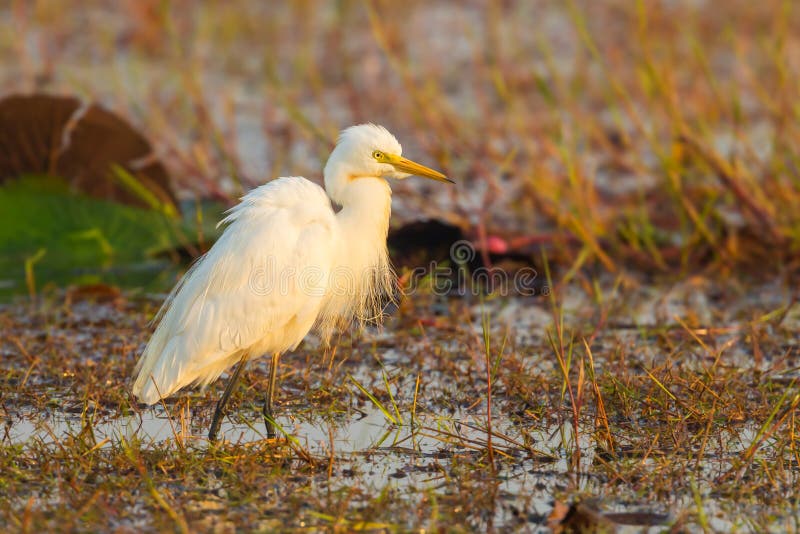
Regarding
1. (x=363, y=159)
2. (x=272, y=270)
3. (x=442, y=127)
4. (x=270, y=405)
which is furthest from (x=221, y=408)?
(x=442, y=127)

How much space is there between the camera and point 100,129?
6441 mm

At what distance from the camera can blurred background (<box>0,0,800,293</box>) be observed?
5980 mm

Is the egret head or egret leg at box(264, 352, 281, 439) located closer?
egret leg at box(264, 352, 281, 439)

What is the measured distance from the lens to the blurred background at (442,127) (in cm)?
598

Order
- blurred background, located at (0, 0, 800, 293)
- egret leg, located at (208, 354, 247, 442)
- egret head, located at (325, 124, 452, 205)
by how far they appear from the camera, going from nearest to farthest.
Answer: egret leg, located at (208, 354, 247, 442) → egret head, located at (325, 124, 452, 205) → blurred background, located at (0, 0, 800, 293)

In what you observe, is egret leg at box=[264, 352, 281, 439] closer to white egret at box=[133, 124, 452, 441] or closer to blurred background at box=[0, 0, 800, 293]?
white egret at box=[133, 124, 452, 441]

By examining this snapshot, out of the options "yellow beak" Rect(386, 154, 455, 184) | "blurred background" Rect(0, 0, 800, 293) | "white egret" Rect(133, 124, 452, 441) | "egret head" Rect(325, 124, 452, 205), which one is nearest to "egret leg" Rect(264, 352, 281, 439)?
"white egret" Rect(133, 124, 452, 441)

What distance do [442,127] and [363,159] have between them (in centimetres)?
239

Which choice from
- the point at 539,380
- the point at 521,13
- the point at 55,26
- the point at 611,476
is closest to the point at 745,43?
the point at 521,13

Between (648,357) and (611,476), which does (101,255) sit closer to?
(648,357)

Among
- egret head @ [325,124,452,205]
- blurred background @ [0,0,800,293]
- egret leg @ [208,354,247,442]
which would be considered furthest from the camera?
blurred background @ [0,0,800,293]

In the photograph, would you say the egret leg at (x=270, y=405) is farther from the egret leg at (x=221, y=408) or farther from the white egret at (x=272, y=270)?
the egret leg at (x=221, y=408)

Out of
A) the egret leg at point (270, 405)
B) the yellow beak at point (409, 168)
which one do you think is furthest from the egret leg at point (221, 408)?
the yellow beak at point (409, 168)

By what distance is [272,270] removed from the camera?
146 inches
